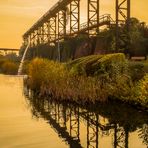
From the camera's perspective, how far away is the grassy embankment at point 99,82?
1630cm

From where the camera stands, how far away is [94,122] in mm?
12703

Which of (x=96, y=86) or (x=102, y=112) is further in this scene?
(x=96, y=86)

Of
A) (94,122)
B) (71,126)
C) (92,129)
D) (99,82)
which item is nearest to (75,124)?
(71,126)

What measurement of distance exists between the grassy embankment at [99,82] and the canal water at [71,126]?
0.62 metres

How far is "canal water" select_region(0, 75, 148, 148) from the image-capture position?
32.3 ft

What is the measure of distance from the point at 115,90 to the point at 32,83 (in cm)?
824

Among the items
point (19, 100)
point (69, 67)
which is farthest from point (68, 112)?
point (69, 67)

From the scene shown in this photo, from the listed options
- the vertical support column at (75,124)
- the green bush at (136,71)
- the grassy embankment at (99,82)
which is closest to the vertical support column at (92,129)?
the vertical support column at (75,124)

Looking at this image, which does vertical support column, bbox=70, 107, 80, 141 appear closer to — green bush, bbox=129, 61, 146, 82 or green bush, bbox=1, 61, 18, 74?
green bush, bbox=129, 61, 146, 82

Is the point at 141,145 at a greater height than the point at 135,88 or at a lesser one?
lesser

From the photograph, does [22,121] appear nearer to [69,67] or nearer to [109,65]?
[109,65]

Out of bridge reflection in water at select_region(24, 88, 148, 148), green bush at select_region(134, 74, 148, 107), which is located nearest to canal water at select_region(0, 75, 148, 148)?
bridge reflection in water at select_region(24, 88, 148, 148)

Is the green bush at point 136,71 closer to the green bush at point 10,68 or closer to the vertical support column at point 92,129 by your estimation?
the vertical support column at point 92,129

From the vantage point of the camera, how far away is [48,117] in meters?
14.0
